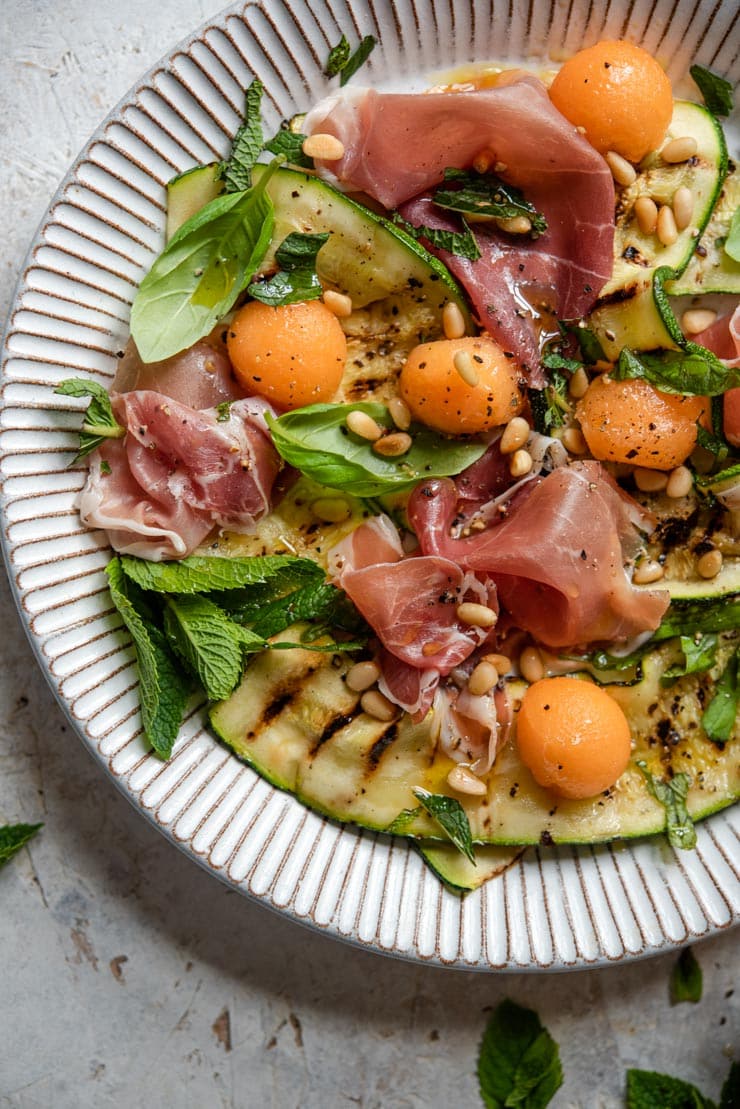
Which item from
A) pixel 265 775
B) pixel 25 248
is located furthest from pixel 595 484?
pixel 25 248

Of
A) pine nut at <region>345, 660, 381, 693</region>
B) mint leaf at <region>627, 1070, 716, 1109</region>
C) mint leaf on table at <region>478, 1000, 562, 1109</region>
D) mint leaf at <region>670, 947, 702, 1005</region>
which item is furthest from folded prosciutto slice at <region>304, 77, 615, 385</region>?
mint leaf at <region>627, 1070, 716, 1109</region>

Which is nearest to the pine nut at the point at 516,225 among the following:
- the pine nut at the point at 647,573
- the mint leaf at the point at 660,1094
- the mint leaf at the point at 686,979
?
the pine nut at the point at 647,573

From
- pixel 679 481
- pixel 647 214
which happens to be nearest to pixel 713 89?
pixel 647 214

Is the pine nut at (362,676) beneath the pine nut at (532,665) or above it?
above

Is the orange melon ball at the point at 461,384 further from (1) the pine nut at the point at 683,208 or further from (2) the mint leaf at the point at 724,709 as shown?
(2) the mint leaf at the point at 724,709

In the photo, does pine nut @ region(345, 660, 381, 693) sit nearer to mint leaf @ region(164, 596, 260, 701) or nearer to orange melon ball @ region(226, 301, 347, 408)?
mint leaf @ region(164, 596, 260, 701)

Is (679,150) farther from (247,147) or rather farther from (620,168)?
(247,147)

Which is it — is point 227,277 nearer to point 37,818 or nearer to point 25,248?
point 25,248
